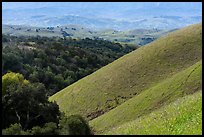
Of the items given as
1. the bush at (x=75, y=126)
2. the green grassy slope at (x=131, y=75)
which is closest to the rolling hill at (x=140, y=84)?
the green grassy slope at (x=131, y=75)

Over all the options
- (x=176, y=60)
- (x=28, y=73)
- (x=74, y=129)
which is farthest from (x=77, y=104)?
(x=28, y=73)

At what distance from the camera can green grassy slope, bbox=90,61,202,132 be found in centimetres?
3970

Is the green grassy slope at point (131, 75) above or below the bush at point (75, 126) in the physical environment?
below

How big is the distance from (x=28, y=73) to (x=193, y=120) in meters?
89.8

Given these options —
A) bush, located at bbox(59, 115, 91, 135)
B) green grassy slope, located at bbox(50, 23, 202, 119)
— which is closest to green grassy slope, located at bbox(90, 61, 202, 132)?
green grassy slope, located at bbox(50, 23, 202, 119)

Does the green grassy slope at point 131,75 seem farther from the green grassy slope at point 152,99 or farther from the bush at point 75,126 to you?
the bush at point 75,126

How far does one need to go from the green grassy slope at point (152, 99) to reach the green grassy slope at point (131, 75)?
3.46m

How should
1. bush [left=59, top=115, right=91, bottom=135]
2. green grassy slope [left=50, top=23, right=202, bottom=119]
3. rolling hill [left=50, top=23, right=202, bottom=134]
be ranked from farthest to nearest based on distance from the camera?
green grassy slope [left=50, top=23, right=202, bottom=119] < rolling hill [left=50, top=23, right=202, bottom=134] < bush [left=59, top=115, right=91, bottom=135]

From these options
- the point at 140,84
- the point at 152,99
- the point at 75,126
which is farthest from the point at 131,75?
the point at 75,126

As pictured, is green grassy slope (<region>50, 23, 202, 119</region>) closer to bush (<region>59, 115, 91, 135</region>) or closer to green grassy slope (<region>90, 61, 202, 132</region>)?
green grassy slope (<region>90, 61, 202, 132</region>)

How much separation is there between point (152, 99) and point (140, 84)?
8283mm

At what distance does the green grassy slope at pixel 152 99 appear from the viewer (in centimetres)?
3970

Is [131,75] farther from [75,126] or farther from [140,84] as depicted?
[75,126]

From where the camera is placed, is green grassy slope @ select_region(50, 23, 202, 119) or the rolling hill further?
green grassy slope @ select_region(50, 23, 202, 119)
